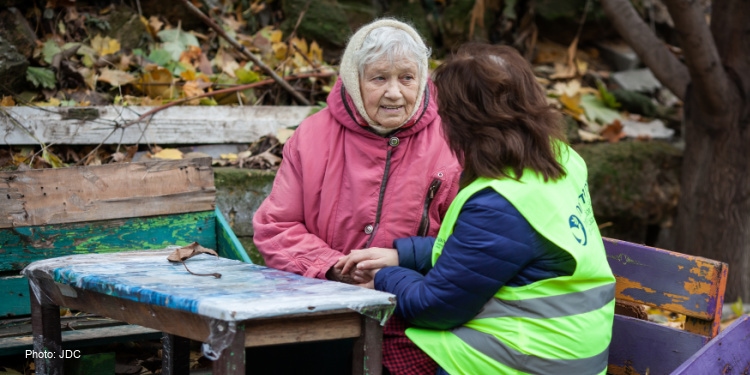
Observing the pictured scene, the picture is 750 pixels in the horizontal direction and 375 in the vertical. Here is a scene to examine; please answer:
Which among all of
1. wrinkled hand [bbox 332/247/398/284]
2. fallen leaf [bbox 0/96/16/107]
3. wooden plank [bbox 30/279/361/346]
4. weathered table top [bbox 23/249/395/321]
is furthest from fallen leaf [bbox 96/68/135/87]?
wooden plank [bbox 30/279/361/346]

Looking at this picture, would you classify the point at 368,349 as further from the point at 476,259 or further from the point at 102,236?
the point at 102,236

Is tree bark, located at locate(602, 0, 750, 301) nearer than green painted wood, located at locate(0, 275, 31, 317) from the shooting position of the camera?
No

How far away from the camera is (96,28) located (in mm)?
5352

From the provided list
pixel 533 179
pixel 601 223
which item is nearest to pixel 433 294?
pixel 533 179

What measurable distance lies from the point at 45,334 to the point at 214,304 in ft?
3.52

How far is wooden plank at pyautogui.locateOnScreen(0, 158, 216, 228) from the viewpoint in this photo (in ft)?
11.2

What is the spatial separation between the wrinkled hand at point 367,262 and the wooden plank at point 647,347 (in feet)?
2.76

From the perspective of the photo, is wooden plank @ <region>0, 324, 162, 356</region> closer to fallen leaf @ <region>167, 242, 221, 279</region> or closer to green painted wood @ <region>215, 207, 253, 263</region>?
green painted wood @ <region>215, 207, 253, 263</region>

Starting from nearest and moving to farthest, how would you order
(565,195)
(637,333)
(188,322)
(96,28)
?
(188,322), (565,195), (637,333), (96,28)

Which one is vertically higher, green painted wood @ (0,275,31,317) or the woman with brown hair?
the woman with brown hair

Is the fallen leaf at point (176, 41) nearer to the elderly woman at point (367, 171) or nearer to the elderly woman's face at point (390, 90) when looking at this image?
the elderly woman at point (367, 171)

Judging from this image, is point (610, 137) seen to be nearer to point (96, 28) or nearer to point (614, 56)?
point (614, 56)

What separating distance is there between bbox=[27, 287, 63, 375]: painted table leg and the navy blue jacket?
1.25 metres

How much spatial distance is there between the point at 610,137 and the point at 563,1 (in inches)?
58.7
